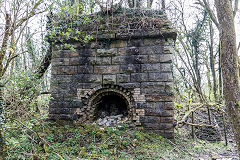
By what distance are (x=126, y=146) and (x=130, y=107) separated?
1.37 meters

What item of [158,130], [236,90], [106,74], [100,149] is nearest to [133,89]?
[106,74]

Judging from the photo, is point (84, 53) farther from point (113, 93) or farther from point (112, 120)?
point (112, 120)

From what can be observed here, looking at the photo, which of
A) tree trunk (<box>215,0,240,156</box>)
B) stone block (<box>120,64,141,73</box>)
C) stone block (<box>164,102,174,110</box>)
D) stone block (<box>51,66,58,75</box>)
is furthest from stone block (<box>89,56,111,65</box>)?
A: tree trunk (<box>215,0,240,156</box>)

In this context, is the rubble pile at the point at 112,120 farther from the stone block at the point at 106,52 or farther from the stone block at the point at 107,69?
the stone block at the point at 106,52

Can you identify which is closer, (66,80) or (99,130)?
(99,130)

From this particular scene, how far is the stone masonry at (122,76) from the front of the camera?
563 centimetres

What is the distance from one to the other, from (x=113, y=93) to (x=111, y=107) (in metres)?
0.85

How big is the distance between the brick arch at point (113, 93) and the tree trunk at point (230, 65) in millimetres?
2679

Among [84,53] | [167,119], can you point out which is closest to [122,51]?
A: [84,53]

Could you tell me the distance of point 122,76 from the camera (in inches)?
230

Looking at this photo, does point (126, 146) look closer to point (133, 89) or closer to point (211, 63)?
point (133, 89)

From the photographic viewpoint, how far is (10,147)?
371 cm

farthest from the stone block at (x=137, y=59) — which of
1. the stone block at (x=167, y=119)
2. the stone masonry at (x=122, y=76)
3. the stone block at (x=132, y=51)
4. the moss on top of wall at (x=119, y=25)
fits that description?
the stone block at (x=167, y=119)

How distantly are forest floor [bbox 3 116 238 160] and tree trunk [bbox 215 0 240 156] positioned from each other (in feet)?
4.51
